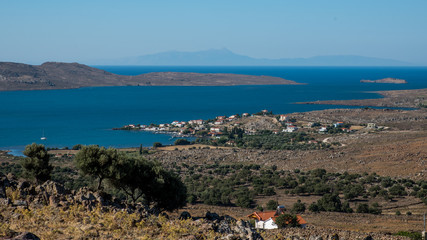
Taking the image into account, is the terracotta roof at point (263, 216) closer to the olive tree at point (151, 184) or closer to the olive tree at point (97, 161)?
the olive tree at point (151, 184)

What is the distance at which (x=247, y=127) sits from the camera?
8188cm

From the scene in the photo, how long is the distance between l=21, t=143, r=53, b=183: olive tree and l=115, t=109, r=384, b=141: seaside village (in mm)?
54083

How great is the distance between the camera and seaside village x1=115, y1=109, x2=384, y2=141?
7562 centimetres

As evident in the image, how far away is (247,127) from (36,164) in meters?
63.9

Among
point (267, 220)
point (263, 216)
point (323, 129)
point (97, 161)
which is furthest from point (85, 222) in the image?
point (323, 129)

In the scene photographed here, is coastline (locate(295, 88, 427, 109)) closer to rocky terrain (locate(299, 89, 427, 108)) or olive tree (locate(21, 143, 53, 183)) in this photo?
rocky terrain (locate(299, 89, 427, 108))

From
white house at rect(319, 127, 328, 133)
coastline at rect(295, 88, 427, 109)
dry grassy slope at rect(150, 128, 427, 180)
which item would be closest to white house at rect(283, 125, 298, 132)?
white house at rect(319, 127, 328, 133)

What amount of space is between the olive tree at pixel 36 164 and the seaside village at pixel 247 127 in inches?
2129

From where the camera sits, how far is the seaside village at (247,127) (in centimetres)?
7562

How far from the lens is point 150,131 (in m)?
83.1

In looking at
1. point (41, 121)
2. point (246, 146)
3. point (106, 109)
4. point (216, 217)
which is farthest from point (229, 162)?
point (106, 109)

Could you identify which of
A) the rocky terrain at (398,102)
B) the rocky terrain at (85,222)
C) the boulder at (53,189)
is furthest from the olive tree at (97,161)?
the rocky terrain at (398,102)

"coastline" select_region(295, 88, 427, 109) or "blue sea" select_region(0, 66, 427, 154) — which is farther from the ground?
"coastline" select_region(295, 88, 427, 109)

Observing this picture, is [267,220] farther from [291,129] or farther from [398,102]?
[398,102]
